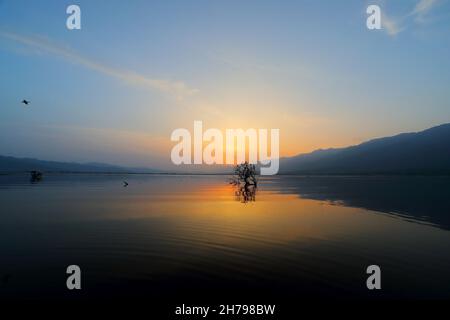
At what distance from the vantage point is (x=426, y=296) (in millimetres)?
14250

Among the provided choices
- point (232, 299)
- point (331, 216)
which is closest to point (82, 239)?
point (232, 299)

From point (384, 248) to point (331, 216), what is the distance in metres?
14.4

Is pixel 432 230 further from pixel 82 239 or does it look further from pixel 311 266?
pixel 82 239

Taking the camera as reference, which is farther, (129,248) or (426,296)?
(129,248)

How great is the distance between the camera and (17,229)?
29.0 metres
